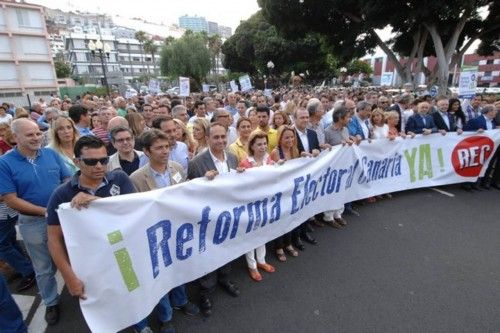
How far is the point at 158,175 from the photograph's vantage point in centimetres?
284

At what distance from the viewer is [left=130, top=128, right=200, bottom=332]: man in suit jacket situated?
105 inches

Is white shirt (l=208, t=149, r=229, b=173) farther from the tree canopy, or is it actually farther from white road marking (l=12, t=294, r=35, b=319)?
the tree canopy

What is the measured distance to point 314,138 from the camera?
444cm

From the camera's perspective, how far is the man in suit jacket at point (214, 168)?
122 inches

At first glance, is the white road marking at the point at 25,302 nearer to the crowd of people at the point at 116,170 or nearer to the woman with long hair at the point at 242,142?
the crowd of people at the point at 116,170

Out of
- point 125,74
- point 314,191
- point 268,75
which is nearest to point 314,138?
point 314,191

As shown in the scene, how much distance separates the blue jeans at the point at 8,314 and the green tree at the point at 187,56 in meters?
47.3

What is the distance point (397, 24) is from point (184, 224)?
18.5m

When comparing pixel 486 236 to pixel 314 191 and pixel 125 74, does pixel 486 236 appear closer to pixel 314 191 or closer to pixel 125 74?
pixel 314 191

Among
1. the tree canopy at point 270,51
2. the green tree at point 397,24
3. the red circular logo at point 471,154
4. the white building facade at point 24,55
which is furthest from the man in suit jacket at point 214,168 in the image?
the white building facade at point 24,55

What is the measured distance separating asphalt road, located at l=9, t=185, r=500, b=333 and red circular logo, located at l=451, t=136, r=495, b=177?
4.04 ft

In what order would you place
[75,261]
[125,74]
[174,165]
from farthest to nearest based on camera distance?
[125,74] → [174,165] → [75,261]

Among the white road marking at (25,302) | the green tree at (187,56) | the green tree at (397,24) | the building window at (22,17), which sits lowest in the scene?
the white road marking at (25,302)

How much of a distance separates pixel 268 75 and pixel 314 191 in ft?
132
